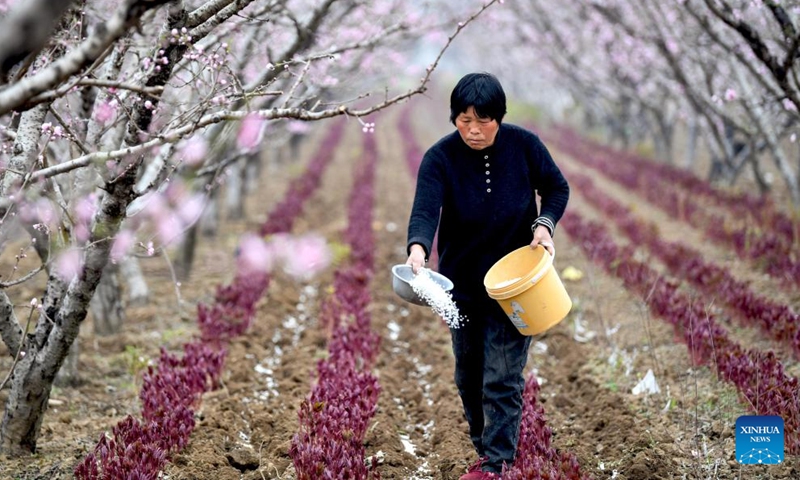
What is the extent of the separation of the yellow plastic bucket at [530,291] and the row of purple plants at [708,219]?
179 inches

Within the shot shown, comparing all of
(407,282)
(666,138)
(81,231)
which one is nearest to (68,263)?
(81,231)

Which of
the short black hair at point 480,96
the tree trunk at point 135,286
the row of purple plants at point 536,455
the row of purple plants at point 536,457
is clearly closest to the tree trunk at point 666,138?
the tree trunk at point 135,286

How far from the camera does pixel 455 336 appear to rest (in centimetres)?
333

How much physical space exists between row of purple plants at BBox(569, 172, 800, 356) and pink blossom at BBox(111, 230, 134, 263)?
147 inches

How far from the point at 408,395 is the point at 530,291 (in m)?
2.25

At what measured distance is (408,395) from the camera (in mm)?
4992

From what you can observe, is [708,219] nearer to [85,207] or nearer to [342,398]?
[342,398]

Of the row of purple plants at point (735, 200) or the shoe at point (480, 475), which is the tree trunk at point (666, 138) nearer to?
the row of purple plants at point (735, 200)

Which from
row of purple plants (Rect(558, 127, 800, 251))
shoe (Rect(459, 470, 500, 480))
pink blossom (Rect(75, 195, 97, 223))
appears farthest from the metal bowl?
row of purple plants (Rect(558, 127, 800, 251))

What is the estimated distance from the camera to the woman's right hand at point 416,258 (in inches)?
118

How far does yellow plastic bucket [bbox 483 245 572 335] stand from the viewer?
9.71 feet

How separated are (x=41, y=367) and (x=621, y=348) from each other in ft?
13.9

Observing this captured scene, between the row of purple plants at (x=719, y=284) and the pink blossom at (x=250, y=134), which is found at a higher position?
the pink blossom at (x=250, y=134)

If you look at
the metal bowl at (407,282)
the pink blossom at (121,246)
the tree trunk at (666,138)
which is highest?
the metal bowl at (407,282)
